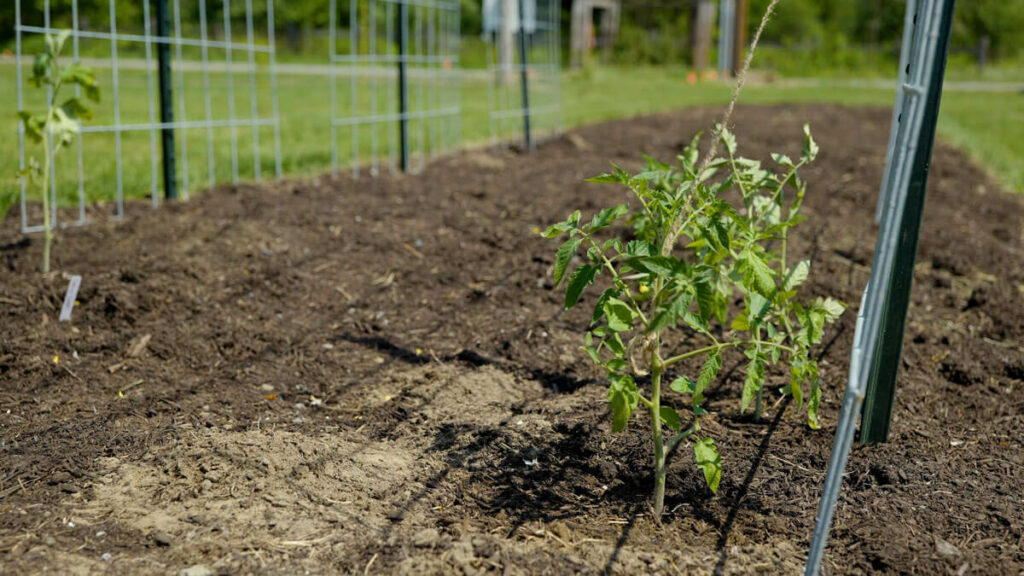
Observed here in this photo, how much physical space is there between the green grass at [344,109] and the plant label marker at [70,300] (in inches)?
76.7

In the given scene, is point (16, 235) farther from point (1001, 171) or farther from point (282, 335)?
point (1001, 171)

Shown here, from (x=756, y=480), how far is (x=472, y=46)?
2428 cm

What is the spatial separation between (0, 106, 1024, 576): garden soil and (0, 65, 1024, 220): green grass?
5.81 feet

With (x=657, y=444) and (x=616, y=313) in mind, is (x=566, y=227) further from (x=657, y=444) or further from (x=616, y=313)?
(x=657, y=444)

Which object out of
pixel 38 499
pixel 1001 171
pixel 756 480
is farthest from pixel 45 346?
pixel 1001 171

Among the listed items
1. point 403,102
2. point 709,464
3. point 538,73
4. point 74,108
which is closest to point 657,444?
point 709,464

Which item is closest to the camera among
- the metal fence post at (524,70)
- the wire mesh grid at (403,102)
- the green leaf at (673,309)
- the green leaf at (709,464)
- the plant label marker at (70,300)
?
the green leaf at (673,309)

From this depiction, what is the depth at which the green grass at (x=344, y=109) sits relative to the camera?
6.87 meters

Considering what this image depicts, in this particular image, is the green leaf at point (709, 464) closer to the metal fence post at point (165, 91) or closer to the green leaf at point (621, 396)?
the green leaf at point (621, 396)

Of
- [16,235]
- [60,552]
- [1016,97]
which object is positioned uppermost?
[1016,97]

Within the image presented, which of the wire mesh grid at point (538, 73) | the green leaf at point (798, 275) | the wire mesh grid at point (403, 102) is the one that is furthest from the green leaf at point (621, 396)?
the wire mesh grid at point (538, 73)

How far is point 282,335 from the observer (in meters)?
3.67

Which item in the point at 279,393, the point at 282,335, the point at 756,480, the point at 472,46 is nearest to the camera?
the point at 756,480

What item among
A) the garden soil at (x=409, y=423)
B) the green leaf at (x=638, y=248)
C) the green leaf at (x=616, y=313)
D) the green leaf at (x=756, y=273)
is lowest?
the garden soil at (x=409, y=423)
